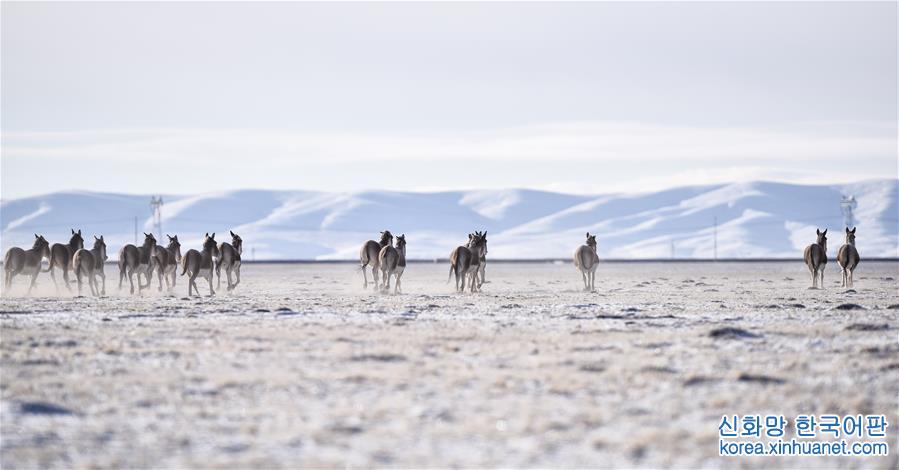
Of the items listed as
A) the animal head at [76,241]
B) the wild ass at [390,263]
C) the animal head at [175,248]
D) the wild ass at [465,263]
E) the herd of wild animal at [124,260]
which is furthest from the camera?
the animal head at [175,248]

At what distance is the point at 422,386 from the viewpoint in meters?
16.9

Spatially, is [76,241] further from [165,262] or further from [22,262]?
[165,262]

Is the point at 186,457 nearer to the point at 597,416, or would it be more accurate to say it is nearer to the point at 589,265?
the point at 597,416

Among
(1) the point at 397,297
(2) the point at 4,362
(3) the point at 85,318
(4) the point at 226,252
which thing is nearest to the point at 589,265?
(1) the point at 397,297

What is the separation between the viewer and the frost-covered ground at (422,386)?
13039 mm

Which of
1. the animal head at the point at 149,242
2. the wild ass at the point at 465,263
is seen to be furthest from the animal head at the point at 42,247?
the wild ass at the point at 465,263

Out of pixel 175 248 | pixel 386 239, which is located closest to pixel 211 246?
pixel 175 248

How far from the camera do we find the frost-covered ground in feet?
42.8

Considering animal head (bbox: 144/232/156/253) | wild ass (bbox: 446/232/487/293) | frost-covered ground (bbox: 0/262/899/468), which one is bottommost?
frost-covered ground (bbox: 0/262/899/468)

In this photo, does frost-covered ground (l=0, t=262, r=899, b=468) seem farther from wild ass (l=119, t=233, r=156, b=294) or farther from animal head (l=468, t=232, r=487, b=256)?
animal head (l=468, t=232, r=487, b=256)

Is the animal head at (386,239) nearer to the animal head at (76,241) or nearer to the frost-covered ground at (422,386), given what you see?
the animal head at (76,241)

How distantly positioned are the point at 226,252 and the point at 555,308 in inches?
612

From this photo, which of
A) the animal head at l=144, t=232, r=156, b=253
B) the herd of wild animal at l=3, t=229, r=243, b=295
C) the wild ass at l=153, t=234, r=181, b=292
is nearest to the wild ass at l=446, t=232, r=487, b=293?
the herd of wild animal at l=3, t=229, r=243, b=295

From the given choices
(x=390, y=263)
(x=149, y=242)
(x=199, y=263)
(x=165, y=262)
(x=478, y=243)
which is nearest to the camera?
(x=199, y=263)
